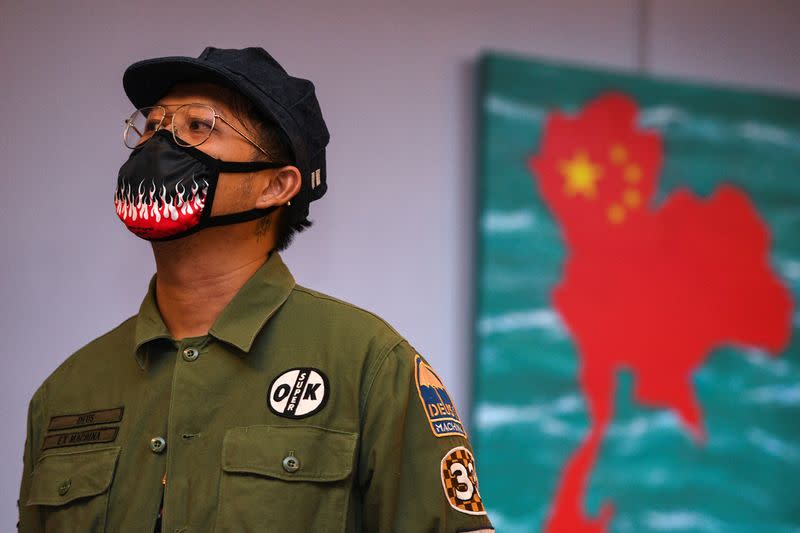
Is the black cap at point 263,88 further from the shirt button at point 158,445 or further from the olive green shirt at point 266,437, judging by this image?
the shirt button at point 158,445

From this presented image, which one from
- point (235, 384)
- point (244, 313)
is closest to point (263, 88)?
point (244, 313)

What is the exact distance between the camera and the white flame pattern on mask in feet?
4.53

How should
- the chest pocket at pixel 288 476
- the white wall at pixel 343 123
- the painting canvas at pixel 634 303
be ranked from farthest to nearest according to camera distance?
1. the painting canvas at pixel 634 303
2. the white wall at pixel 343 123
3. the chest pocket at pixel 288 476

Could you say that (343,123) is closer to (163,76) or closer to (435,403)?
(163,76)

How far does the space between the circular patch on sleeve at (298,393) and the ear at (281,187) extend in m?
0.27

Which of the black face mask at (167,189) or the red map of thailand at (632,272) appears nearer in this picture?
the black face mask at (167,189)

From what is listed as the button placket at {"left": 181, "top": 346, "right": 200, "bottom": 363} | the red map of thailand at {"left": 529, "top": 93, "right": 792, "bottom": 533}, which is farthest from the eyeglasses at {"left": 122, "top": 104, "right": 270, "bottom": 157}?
the red map of thailand at {"left": 529, "top": 93, "right": 792, "bottom": 533}

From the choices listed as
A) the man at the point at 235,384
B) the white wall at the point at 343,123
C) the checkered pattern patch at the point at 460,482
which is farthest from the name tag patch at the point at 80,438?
the white wall at the point at 343,123

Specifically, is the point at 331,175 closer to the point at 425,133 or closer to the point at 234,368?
the point at 425,133

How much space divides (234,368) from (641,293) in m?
2.02

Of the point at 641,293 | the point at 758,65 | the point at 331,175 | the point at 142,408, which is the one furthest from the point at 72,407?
the point at 758,65

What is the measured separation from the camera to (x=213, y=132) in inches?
56.4

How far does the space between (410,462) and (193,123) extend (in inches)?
23.9

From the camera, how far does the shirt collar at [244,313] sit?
1.41 meters
